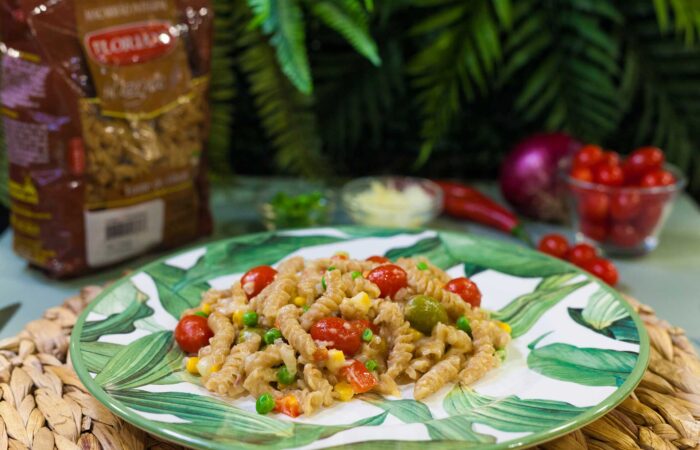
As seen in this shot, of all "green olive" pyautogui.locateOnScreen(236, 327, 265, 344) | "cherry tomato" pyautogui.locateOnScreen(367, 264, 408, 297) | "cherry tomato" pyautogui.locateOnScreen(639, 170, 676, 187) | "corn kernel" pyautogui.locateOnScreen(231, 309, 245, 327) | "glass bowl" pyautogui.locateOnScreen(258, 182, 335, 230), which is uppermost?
"cherry tomato" pyautogui.locateOnScreen(367, 264, 408, 297)

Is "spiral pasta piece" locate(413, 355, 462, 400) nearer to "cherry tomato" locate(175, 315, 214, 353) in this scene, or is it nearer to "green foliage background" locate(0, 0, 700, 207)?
"cherry tomato" locate(175, 315, 214, 353)

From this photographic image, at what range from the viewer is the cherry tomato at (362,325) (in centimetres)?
128

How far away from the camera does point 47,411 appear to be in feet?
4.11

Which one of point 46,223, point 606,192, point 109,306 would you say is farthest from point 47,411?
point 606,192

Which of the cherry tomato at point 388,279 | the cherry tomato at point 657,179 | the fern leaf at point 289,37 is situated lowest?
the cherry tomato at point 657,179

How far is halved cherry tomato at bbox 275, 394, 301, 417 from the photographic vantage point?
46.0 inches

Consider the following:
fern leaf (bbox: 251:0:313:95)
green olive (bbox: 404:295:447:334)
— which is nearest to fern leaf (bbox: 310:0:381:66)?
fern leaf (bbox: 251:0:313:95)

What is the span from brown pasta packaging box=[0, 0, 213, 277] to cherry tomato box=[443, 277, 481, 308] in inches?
31.0

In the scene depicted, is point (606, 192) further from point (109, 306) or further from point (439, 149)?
point (109, 306)

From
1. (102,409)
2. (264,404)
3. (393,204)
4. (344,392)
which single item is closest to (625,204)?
(393,204)

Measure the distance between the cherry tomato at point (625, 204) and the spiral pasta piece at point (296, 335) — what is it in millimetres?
1010

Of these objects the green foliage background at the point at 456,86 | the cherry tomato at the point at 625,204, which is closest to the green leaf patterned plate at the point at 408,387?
the cherry tomato at the point at 625,204

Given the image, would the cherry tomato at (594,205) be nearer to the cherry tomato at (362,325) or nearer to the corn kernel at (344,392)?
the cherry tomato at (362,325)

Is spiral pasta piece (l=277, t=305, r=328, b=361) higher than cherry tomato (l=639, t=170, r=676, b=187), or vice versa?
spiral pasta piece (l=277, t=305, r=328, b=361)
